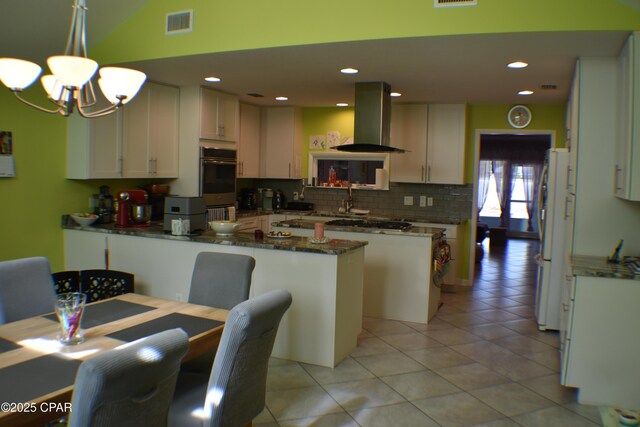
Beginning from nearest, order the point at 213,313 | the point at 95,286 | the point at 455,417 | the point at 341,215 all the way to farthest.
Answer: the point at 213,313, the point at 455,417, the point at 95,286, the point at 341,215

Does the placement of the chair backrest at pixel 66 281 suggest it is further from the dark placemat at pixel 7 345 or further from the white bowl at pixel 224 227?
the dark placemat at pixel 7 345

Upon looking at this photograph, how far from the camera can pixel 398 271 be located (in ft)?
16.2

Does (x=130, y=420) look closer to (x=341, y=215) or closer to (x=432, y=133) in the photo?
(x=341, y=215)

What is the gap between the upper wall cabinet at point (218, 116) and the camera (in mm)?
5652

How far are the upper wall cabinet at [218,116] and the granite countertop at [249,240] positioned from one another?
151 cm

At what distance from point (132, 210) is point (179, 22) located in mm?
1731

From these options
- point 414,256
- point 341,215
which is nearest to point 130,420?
point 414,256

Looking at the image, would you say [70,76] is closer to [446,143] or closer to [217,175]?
[217,175]

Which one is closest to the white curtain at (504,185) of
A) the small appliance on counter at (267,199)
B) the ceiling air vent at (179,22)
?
the small appliance on counter at (267,199)

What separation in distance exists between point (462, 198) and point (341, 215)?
158 cm

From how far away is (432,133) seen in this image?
650 cm

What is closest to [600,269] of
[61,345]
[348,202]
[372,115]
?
[372,115]

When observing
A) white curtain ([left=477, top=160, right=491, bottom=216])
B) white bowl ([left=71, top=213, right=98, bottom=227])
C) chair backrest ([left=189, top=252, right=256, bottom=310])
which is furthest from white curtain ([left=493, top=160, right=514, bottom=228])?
chair backrest ([left=189, top=252, right=256, bottom=310])

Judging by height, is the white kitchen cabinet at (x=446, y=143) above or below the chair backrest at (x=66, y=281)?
above
